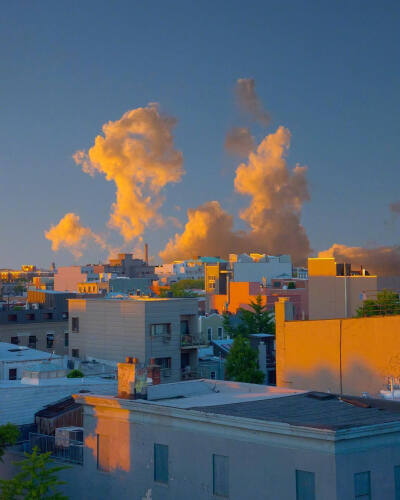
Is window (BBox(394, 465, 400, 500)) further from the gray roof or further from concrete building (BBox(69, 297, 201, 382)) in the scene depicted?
concrete building (BBox(69, 297, 201, 382))

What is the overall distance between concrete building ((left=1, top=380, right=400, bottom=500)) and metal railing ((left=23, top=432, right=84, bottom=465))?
1.46ft

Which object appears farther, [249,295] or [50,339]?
[249,295]

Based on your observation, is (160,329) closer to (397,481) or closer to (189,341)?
(189,341)

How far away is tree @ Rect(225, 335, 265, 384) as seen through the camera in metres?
55.8

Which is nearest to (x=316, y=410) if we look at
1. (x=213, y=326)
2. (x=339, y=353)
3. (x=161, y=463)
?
(x=161, y=463)

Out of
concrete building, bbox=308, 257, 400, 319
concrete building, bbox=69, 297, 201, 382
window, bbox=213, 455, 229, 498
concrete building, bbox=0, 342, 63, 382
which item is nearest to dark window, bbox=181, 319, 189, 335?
concrete building, bbox=69, 297, 201, 382

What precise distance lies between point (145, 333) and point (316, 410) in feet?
101

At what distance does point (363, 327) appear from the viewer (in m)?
32.6

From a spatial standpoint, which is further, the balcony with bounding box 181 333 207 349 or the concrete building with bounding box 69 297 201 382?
the balcony with bounding box 181 333 207 349

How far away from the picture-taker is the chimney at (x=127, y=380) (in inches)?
936

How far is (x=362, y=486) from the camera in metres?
17.9

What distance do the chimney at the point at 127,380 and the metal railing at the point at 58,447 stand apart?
7.52ft

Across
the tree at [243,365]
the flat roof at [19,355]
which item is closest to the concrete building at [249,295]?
the tree at [243,365]

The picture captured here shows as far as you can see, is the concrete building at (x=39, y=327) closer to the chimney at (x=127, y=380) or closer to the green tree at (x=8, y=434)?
the green tree at (x=8, y=434)
